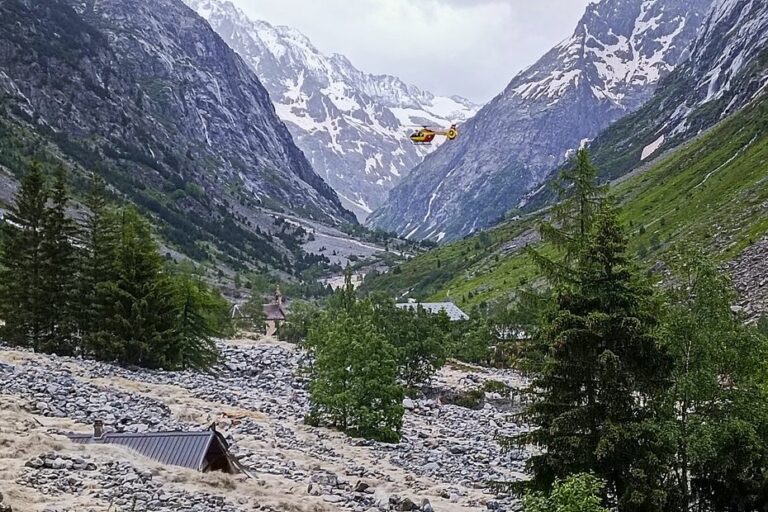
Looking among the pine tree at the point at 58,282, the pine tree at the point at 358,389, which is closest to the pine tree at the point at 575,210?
the pine tree at the point at 358,389

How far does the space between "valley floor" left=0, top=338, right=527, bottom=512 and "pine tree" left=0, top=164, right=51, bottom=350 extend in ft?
21.8

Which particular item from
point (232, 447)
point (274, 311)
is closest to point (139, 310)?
point (232, 447)

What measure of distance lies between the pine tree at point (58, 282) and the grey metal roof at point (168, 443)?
26.2 metres

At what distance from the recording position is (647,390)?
72.2 ft

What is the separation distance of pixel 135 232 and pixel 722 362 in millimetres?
43296

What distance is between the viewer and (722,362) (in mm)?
22859

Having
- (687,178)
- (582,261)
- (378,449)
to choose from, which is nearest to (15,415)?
(378,449)

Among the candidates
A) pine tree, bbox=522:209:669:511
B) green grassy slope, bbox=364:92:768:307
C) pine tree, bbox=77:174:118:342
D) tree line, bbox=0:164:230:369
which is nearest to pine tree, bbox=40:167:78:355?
tree line, bbox=0:164:230:369

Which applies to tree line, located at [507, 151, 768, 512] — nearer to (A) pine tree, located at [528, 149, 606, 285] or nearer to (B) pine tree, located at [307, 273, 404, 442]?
(A) pine tree, located at [528, 149, 606, 285]

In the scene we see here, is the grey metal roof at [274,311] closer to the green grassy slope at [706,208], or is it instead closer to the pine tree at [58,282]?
the green grassy slope at [706,208]

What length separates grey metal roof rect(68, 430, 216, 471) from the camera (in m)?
24.2

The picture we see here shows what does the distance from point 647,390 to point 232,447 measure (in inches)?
646

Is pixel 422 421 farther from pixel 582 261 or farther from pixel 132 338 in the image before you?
pixel 582 261

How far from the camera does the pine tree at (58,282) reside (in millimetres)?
49625
